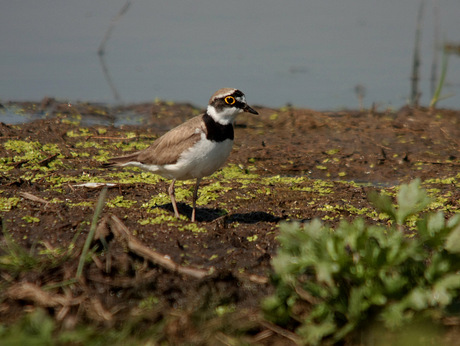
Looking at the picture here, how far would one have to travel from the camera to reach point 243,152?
8453 mm

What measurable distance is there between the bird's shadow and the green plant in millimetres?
1965

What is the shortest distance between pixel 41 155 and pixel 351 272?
5214 millimetres

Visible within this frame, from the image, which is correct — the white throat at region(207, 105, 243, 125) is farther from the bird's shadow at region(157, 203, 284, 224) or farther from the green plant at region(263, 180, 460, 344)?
the green plant at region(263, 180, 460, 344)

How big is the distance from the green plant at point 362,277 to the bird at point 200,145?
7.18 feet

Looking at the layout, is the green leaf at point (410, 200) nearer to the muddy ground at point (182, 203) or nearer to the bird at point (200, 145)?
the muddy ground at point (182, 203)

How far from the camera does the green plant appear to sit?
3.49 meters

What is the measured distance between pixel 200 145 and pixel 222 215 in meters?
0.74

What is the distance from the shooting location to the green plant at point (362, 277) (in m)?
3.49

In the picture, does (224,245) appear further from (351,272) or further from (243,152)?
(243,152)

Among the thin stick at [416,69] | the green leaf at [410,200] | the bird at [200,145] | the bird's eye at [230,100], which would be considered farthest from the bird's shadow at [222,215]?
the thin stick at [416,69]

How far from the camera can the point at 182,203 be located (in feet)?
21.2

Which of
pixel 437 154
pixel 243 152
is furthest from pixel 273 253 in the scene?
pixel 437 154

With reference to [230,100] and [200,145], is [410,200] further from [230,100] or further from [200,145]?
[230,100]

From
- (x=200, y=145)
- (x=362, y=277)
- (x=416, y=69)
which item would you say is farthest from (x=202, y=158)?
(x=416, y=69)
